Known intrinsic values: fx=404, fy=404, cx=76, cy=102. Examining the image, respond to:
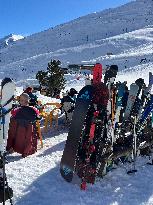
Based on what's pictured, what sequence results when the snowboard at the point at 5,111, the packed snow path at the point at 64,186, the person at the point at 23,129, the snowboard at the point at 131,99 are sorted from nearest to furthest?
1. the snowboard at the point at 5,111
2. the packed snow path at the point at 64,186
3. the person at the point at 23,129
4. the snowboard at the point at 131,99

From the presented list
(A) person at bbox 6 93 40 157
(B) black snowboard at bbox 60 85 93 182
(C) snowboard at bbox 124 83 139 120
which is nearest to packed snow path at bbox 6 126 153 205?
(B) black snowboard at bbox 60 85 93 182

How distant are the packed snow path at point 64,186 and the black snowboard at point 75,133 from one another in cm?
22

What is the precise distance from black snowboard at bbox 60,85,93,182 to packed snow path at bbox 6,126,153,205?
0.22 m

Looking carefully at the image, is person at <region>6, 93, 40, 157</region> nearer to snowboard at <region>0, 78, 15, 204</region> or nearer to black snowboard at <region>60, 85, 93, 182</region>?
black snowboard at <region>60, 85, 93, 182</region>

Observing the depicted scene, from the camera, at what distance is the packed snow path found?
718 centimetres

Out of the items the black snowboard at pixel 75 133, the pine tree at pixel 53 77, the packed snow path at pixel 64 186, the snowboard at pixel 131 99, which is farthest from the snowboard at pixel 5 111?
the pine tree at pixel 53 77

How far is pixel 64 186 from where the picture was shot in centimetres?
773

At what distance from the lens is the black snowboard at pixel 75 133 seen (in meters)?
7.95

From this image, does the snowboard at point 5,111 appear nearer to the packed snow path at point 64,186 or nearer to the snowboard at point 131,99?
the packed snow path at point 64,186

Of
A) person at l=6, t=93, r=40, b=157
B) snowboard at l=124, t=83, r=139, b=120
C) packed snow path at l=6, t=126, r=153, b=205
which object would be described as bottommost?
packed snow path at l=6, t=126, r=153, b=205

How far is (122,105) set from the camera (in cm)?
976

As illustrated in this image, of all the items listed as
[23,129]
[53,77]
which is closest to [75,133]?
[23,129]

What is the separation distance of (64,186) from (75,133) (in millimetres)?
1063

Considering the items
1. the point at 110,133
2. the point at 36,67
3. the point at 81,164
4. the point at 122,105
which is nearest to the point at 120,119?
the point at 122,105
